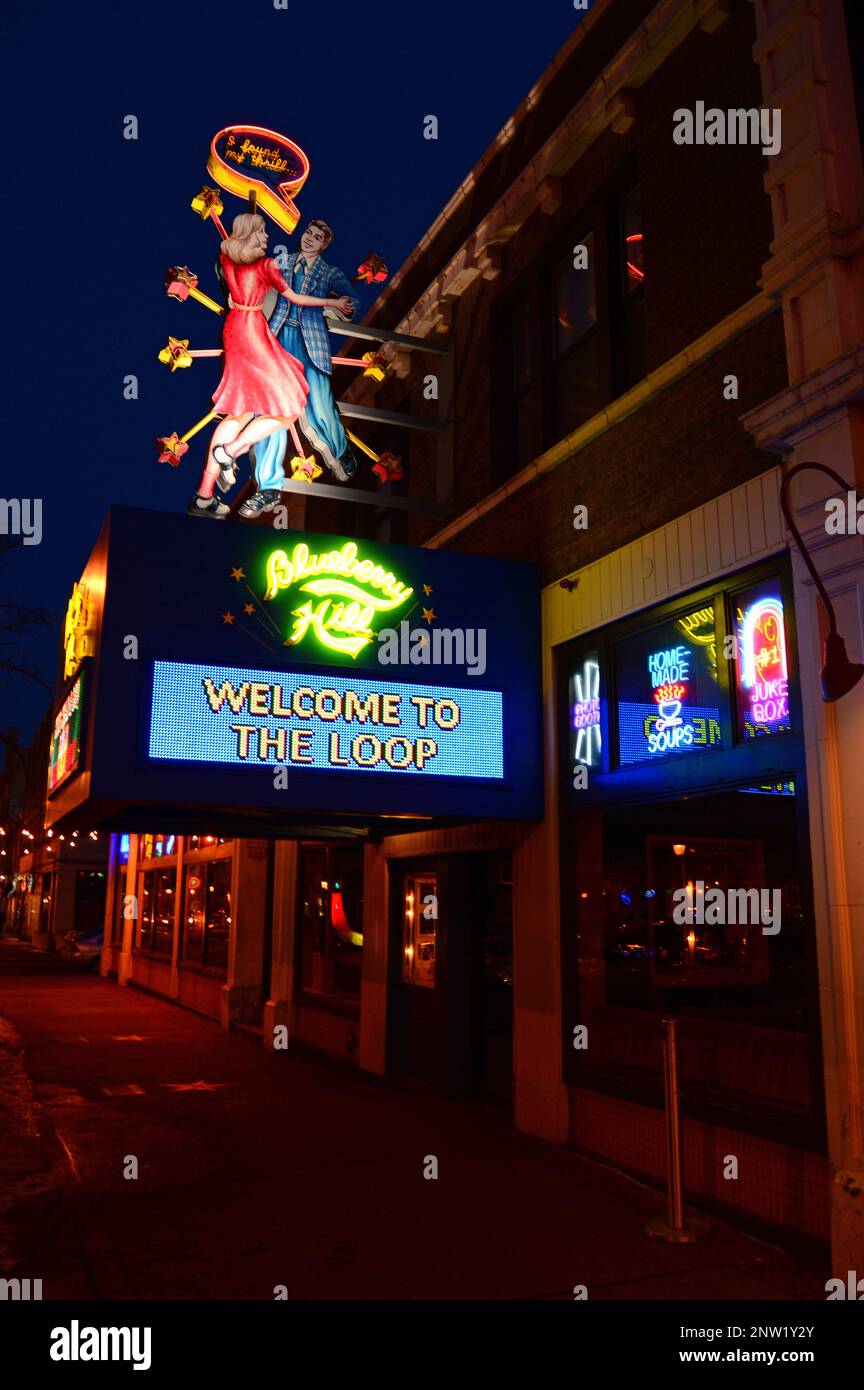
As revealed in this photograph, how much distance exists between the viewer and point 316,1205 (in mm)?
7184

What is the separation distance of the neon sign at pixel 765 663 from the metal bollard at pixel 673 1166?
2.14 metres

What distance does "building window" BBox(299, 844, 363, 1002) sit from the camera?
13594 mm

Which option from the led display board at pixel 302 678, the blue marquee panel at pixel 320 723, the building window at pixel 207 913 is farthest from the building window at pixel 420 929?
the building window at pixel 207 913

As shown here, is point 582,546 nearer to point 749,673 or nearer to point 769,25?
point 749,673

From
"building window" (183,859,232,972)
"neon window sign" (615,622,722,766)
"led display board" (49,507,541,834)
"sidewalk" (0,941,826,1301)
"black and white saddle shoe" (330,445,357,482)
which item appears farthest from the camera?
"building window" (183,859,232,972)

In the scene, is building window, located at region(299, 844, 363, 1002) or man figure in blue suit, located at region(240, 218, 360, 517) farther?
building window, located at region(299, 844, 363, 1002)

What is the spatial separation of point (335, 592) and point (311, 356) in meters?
3.19

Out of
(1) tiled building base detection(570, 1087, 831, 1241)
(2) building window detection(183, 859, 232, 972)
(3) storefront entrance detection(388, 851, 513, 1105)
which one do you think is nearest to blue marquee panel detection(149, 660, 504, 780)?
(3) storefront entrance detection(388, 851, 513, 1105)

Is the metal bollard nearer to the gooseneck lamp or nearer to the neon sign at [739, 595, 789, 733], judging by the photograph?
the neon sign at [739, 595, 789, 733]

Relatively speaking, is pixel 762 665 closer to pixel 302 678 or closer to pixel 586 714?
pixel 586 714

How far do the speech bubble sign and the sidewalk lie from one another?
9023mm

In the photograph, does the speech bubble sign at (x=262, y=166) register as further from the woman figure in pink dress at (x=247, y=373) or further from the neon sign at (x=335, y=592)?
the neon sign at (x=335, y=592)

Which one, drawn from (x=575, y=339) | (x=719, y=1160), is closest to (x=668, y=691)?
(x=719, y=1160)
